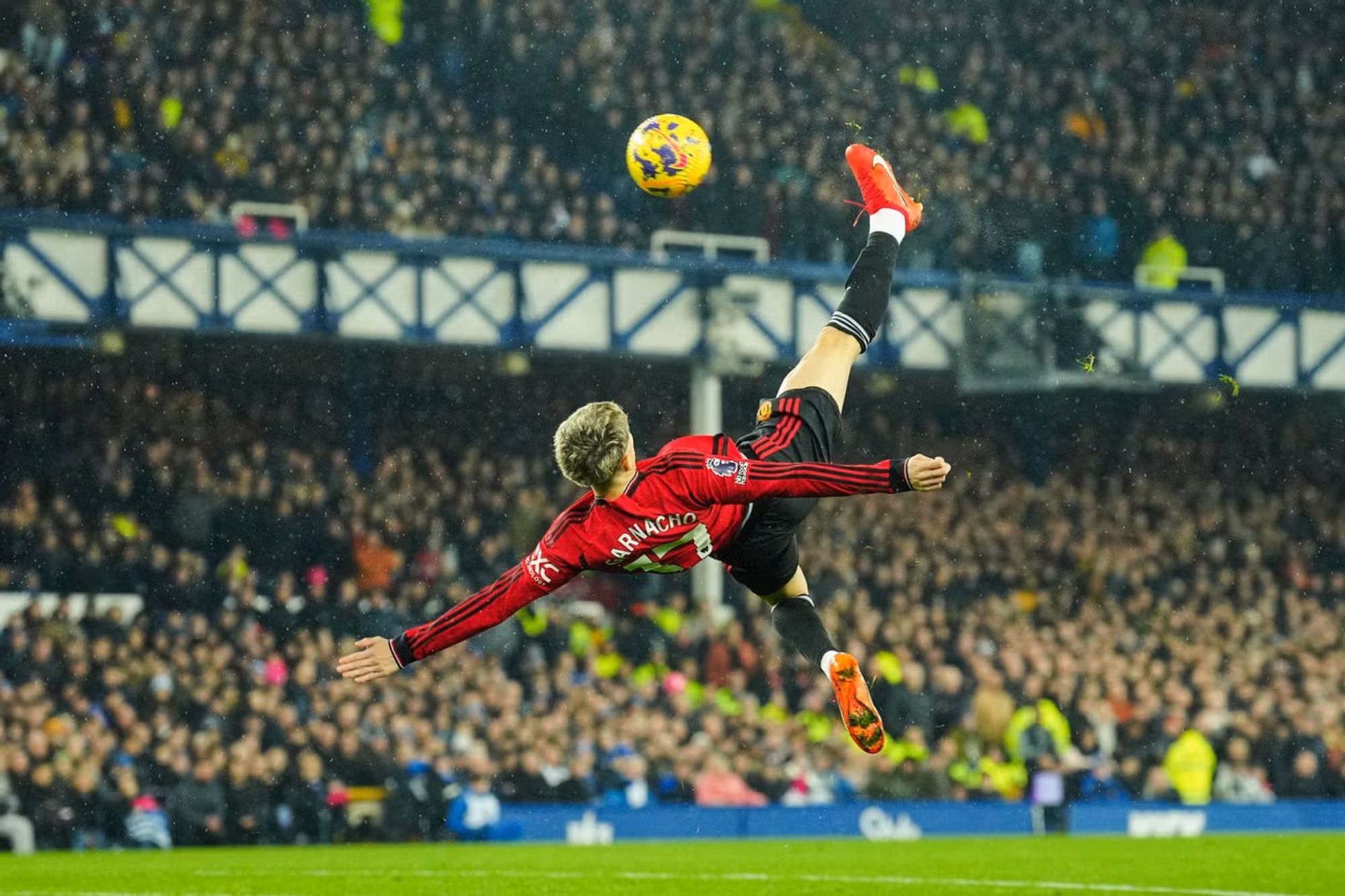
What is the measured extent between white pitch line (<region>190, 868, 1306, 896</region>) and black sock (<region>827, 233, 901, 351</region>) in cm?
338

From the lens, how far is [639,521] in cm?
775

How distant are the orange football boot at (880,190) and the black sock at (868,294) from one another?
1.07 ft

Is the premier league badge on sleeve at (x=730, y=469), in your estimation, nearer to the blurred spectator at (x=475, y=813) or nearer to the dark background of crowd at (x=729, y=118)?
the blurred spectator at (x=475, y=813)

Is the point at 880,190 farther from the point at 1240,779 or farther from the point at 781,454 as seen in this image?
the point at 1240,779

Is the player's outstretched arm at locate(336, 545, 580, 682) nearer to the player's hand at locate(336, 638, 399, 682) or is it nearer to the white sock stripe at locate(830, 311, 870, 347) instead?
the player's hand at locate(336, 638, 399, 682)

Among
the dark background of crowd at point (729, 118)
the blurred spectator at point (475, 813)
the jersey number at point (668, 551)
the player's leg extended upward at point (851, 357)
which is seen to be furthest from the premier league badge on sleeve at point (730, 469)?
the dark background of crowd at point (729, 118)

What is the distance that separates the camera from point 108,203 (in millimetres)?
18516

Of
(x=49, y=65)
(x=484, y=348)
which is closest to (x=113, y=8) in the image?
(x=49, y=65)

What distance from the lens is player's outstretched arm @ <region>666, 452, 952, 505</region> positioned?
284 inches

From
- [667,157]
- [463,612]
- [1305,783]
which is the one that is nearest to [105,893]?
[463,612]

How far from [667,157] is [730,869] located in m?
4.50

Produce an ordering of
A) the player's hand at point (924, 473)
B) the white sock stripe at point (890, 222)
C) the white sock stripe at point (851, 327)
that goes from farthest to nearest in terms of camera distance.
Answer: the white sock stripe at point (890, 222), the white sock stripe at point (851, 327), the player's hand at point (924, 473)

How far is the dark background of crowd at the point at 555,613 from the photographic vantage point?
1575 centimetres

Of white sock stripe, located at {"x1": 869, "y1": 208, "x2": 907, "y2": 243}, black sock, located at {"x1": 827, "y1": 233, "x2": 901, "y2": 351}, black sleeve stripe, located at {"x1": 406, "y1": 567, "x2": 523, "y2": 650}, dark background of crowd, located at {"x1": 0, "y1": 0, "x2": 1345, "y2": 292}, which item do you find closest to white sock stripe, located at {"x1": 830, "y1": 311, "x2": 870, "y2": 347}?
black sock, located at {"x1": 827, "y1": 233, "x2": 901, "y2": 351}
